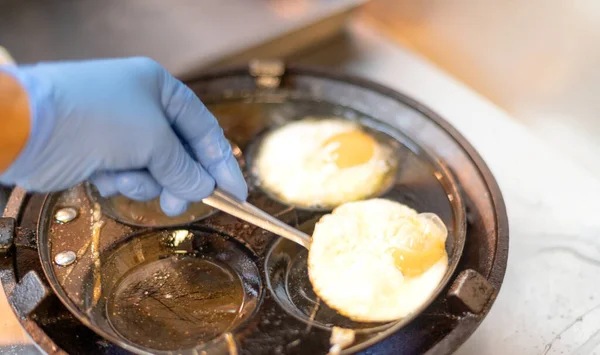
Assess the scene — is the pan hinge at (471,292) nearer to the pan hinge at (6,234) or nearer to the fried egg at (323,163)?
the fried egg at (323,163)

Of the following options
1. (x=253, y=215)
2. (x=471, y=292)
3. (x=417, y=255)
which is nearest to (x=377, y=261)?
(x=417, y=255)

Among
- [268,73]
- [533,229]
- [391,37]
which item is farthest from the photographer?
[391,37]

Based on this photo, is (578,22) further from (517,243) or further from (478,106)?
(517,243)

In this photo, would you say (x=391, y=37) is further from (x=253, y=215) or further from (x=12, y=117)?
(x=12, y=117)

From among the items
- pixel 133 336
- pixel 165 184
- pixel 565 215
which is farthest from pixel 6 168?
pixel 565 215

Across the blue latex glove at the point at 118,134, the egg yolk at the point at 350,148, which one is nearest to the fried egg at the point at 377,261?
the egg yolk at the point at 350,148

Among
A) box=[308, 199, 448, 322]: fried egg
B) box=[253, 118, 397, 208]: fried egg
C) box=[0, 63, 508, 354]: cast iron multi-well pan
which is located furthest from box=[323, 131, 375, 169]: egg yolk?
box=[308, 199, 448, 322]: fried egg
